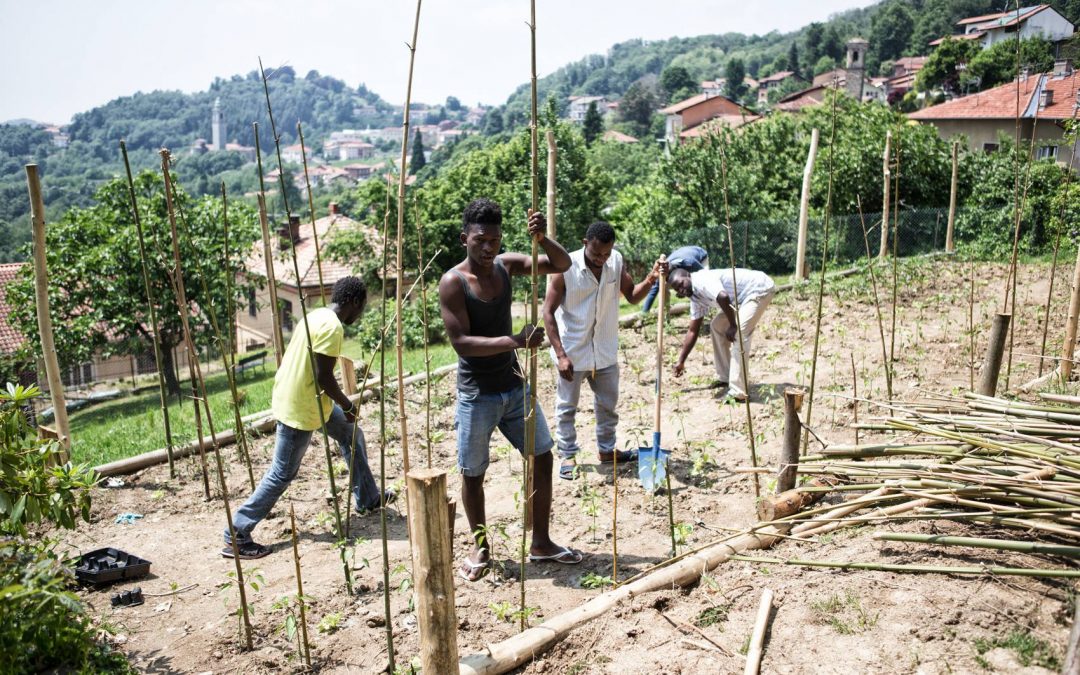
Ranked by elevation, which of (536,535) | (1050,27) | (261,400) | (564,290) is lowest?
(261,400)

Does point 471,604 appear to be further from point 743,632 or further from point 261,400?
point 261,400

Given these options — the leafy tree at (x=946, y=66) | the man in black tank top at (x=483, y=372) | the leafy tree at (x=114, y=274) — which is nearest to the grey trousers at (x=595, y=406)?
the man in black tank top at (x=483, y=372)

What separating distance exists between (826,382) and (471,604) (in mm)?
4342

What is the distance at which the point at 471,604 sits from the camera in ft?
11.6

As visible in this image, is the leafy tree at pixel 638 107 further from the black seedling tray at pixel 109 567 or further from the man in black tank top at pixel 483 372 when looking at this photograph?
the black seedling tray at pixel 109 567

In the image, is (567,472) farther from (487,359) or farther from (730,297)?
(730,297)

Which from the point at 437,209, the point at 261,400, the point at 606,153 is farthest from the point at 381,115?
the point at 261,400

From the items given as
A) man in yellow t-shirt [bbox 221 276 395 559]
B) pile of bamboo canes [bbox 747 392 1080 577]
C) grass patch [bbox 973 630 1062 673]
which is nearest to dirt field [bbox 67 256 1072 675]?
grass patch [bbox 973 630 1062 673]

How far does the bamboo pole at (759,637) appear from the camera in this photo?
8.66ft

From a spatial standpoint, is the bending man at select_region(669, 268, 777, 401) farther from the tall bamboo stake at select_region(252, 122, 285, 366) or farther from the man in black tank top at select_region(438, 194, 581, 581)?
the tall bamboo stake at select_region(252, 122, 285, 366)

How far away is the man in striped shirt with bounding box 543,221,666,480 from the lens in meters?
4.88

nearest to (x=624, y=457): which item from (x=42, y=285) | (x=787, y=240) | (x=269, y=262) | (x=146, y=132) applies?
(x=269, y=262)

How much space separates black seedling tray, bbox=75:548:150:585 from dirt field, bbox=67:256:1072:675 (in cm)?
8

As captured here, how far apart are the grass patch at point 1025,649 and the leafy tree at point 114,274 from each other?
15106 mm
